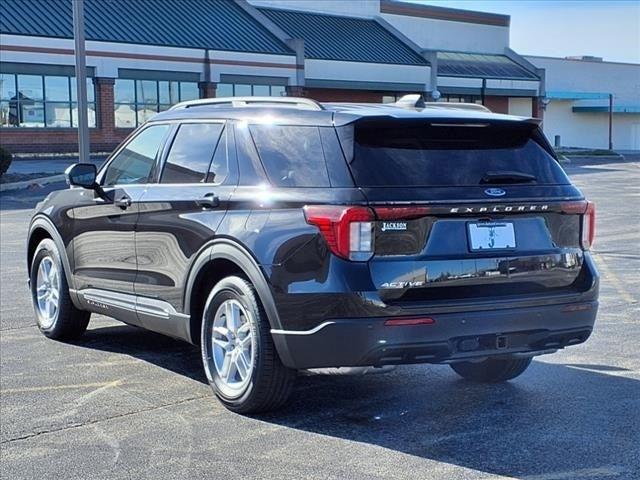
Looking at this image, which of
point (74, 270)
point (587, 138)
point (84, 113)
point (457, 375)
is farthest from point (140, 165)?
point (587, 138)

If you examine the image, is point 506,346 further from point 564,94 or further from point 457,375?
point 564,94

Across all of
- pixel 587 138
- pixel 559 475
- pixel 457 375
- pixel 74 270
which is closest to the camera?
pixel 559 475

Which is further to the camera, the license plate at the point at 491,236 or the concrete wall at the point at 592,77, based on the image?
the concrete wall at the point at 592,77

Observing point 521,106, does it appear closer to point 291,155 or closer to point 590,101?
point 590,101

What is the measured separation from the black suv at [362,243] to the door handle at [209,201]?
0.03 ft

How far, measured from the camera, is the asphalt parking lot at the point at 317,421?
15.9 feet

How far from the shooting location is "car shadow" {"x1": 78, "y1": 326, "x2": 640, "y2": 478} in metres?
4.93

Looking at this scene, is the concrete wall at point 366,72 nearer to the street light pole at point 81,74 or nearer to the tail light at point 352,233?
the street light pole at point 81,74

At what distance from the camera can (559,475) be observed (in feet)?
15.3

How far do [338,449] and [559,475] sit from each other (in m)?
1.17

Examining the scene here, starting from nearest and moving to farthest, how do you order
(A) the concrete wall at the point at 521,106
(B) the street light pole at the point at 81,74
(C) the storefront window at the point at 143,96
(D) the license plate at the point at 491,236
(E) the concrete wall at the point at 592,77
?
(D) the license plate at the point at 491,236, (B) the street light pole at the point at 81,74, (C) the storefront window at the point at 143,96, (A) the concrete wall at the point at 521,106, (E) the concrete wall at the point at 592,77

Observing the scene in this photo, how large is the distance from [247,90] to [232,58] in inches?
76.8

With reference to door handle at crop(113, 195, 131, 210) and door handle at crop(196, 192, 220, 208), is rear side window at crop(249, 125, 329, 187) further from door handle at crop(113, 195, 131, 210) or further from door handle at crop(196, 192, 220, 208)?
door handle at crop(113, 195, 131, 210)

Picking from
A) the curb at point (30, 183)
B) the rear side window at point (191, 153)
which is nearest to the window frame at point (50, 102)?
the curb at point (30, 183)
